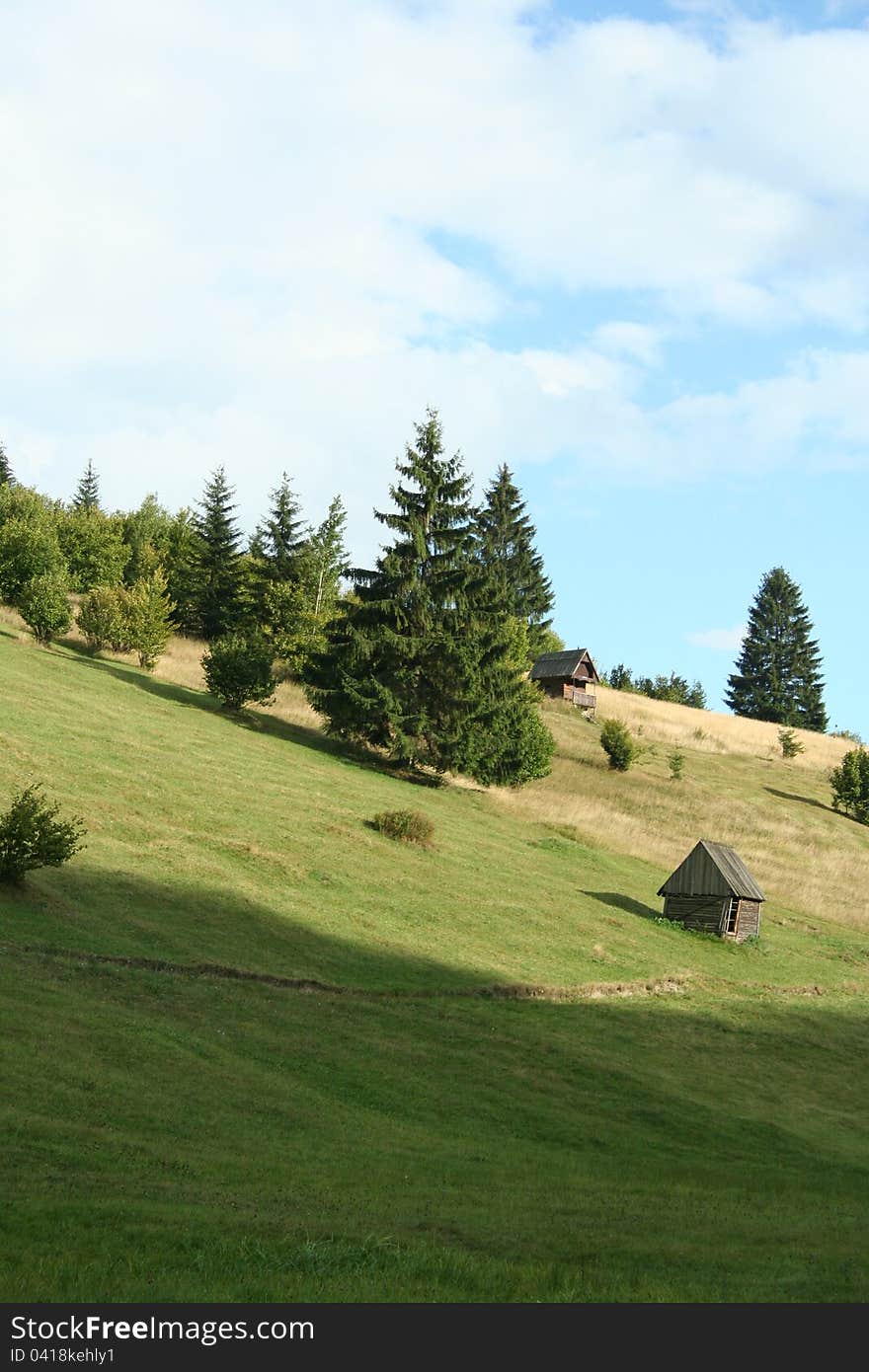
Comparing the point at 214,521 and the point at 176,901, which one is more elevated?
the point at 214,521

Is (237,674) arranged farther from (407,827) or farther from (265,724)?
(407,827)

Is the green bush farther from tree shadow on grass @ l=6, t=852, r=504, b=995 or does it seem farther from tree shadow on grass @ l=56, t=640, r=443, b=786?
tree shadow on grass @ l=6, t=852, r=504, b=995

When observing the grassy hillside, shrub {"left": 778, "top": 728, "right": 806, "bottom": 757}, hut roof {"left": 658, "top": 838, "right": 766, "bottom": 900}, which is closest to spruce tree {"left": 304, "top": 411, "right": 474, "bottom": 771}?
the grassy hillside

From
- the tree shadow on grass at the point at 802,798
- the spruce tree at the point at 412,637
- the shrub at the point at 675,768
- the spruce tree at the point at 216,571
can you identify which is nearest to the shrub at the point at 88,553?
the spruce tree at the point at 216,571

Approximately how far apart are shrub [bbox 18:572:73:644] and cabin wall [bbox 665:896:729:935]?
37247 mm

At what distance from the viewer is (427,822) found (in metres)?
43.3

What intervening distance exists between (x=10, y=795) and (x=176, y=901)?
6.66 meters

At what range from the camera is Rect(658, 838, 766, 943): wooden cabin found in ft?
141

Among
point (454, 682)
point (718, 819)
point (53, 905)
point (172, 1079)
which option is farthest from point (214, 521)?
point (172, 1079)

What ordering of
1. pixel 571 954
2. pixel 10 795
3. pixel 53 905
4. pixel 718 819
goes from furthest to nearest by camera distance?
pixel 718 819 < pixel 571 954 < pixel 10 795 < pixel 53 905

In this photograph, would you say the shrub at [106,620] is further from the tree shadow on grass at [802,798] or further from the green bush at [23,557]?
the tree shadow on grass at [802,798]

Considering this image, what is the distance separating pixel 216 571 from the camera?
89.4 m

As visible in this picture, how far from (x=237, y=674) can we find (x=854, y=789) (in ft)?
155

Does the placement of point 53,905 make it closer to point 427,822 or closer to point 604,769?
point 427,822
